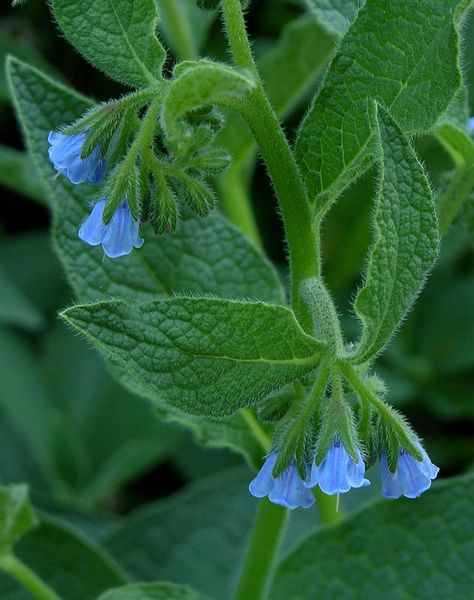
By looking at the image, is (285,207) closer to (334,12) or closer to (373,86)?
(373,86)

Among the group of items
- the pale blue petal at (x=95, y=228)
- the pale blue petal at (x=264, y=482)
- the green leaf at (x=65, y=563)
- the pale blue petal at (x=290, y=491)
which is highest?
the pale blue petal at (x=95, y=228)

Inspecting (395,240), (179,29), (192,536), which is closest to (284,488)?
(395,240)

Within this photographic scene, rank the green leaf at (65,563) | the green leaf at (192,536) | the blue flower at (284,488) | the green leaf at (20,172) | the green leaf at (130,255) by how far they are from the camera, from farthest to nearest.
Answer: the green leaf at (20,172) < the green leaf at (192,536) < the green leaf at (65,563) < the green leaf at (130,255) < the blue flower at (284,488)

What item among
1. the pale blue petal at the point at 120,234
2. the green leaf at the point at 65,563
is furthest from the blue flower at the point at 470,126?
the green leaf at the point at 65,563

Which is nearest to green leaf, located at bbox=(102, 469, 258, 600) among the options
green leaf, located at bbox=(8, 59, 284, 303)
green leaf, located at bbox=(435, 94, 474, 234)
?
green leaf, located at bbox=(8, 59, 284, 303)

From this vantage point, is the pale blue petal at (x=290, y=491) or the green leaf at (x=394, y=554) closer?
the pale blue petal at (x=290, y=491)

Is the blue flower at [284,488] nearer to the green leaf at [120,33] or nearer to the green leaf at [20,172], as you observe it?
the green leaf at [120,33]

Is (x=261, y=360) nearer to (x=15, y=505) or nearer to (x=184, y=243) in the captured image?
(x=184, y=243)
